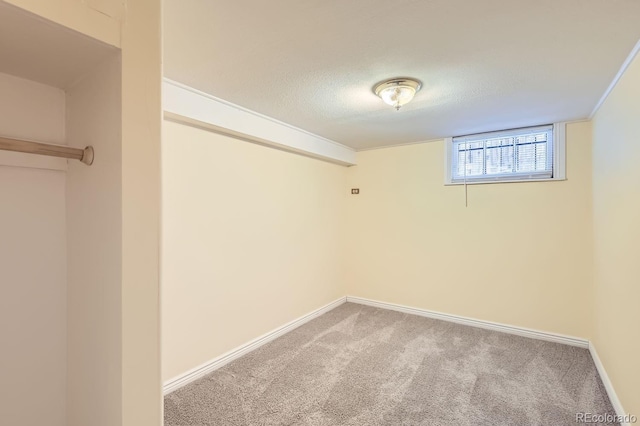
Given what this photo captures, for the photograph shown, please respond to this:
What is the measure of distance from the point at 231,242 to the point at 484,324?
2963mm

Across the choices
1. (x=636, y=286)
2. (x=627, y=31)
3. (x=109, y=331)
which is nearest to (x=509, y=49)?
(x=627, y=31)

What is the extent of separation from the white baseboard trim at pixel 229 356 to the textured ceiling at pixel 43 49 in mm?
1621

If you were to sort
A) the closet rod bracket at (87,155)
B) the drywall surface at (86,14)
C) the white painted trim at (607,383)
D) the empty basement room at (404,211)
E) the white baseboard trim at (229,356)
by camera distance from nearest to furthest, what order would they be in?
the drywall surface at (86,14), the closet rod bracket at (87,155), the empty basement room at (404,211), the white painted trim at (607,383), the white baseboard trim at (229,356)

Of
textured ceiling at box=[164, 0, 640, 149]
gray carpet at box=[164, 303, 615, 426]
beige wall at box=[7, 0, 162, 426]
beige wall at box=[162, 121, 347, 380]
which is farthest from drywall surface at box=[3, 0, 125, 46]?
gray carpet at box=[164, 303, 615, 426]

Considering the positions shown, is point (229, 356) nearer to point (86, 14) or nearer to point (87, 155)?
point (87, 155)

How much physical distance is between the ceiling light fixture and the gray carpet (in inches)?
84.5

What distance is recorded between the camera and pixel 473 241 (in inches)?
138

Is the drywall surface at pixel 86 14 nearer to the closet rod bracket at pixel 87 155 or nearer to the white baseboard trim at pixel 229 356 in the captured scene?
the closet rod bracket at pixel 87 155

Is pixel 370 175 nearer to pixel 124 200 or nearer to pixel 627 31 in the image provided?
pixel 627 31

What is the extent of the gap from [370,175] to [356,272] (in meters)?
1.43

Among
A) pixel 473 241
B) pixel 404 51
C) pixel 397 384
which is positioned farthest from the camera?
pixel 473 241

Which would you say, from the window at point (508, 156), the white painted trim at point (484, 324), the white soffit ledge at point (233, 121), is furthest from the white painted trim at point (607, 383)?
the white soffit ledge at point (233, 121)

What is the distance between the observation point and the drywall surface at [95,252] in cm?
105

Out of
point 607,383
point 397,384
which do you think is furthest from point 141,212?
point 607,383
